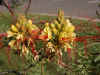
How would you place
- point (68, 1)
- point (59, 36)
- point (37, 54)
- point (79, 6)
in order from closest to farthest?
1. point (59, 36)
2. point (37, 54)
3. point (79, 6)
4. point (68, 1)

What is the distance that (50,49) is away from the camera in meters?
0.73

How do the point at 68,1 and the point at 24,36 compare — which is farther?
the point at 68,1

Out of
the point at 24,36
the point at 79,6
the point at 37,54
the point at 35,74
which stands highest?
the point at 79,6

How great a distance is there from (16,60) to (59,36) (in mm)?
1352

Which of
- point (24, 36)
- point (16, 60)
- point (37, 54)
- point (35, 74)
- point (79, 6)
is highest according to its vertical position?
point (79, 6)

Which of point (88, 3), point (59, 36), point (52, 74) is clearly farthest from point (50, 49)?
point (88, 3)

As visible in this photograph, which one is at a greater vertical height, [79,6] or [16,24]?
[79,6]

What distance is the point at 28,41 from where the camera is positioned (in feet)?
2.41

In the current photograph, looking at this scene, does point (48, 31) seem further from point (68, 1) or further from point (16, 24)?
point (68, 1)

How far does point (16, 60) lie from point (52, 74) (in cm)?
43

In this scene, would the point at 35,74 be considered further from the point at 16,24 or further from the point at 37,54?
the point at 16,24

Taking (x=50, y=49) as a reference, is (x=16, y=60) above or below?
below

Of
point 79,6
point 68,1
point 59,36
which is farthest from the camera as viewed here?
point 68,1

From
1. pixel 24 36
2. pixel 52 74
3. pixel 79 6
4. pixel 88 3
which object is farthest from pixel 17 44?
pixel 88 3
